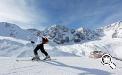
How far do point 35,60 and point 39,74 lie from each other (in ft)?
18.8

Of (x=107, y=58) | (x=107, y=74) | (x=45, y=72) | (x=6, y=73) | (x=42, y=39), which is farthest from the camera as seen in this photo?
(x=107, y=58)

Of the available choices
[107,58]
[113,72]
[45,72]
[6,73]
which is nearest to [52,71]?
[45,72]

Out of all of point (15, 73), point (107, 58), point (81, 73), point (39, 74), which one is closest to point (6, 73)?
point (15, 73)

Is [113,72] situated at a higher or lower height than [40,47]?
lower

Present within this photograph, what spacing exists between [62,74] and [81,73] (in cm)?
132

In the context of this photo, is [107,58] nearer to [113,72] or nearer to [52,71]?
[113,72]

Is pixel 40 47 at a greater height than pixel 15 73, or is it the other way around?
pixel 40 47

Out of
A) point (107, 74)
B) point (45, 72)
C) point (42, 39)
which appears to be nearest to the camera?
point (45, 72)

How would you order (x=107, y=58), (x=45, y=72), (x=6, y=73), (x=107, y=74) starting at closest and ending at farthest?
(x=6, y=73) → (x=45, y=72) → (x=107, y=74) → (x=107, y=58)

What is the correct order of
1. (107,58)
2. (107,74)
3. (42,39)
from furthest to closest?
(107,58) < (42,39) < (107,74)

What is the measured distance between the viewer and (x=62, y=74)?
12.7m

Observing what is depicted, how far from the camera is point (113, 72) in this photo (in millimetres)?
14508

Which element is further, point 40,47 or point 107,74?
point 40,47

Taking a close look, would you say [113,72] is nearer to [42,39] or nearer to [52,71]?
[52,71]
